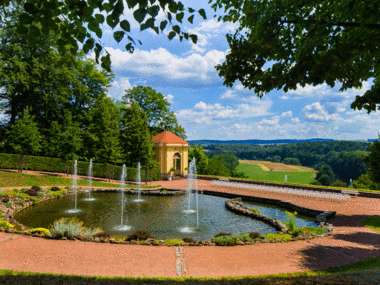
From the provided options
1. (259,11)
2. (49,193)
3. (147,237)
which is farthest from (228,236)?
(49,193)

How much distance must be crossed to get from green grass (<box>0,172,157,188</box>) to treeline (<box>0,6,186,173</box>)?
3005mm

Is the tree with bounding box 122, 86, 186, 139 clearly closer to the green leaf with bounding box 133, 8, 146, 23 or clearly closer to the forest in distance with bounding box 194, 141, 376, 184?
the forest in distance with bounding box 194, 141, 376, 184

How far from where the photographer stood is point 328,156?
82.6 m

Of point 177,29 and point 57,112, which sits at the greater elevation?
point 57,112

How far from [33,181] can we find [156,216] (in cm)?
1537

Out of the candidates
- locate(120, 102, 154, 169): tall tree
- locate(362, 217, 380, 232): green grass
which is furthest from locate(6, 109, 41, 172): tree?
locate(362, 217, 380, 232): green grass

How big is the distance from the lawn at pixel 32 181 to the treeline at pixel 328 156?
62150 millimetres

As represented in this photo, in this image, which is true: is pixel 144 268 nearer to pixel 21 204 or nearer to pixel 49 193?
pixel 21 204

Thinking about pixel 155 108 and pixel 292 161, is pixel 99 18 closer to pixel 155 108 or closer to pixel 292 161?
pixel 155 108

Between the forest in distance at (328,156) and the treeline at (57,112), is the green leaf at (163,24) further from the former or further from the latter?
the forest in distance at (328,156)

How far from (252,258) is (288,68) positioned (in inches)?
234

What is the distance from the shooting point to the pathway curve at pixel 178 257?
6.73 meters

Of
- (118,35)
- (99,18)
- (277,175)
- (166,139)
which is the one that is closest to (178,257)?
(118,35)

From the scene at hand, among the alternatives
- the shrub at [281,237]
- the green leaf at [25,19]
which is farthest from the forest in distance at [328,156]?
the green leaf at [25,19]
